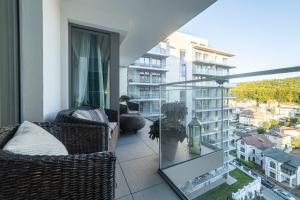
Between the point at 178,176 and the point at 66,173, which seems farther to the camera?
the point at 178,176

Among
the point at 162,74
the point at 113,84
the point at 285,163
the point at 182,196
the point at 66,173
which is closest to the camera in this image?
the point at 66,173

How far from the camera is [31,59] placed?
1521 millimetres

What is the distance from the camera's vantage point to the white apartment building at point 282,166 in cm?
77

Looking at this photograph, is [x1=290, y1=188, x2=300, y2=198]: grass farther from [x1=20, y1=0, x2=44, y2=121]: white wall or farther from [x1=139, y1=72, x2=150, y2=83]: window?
[x1=139, y1=72, x2=150, y2=83]: window

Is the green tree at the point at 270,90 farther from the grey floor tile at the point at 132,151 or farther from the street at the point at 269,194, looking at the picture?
the grey floor tile at the point at 132,151

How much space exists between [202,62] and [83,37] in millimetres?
10629

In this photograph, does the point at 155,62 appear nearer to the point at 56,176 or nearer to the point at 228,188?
the point at 228,188

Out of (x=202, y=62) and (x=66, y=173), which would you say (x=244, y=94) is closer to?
(x=66, y=173)

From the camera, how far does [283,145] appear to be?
816mm

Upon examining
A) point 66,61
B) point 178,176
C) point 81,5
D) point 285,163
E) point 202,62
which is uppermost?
point 202,62

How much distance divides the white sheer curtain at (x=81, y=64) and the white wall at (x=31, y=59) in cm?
123

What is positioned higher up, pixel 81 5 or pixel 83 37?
pixel 81 5

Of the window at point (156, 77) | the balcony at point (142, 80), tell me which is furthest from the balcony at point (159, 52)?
the balcony at point (142, 80)

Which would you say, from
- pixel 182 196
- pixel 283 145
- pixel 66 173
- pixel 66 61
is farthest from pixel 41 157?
pixel 66 61
